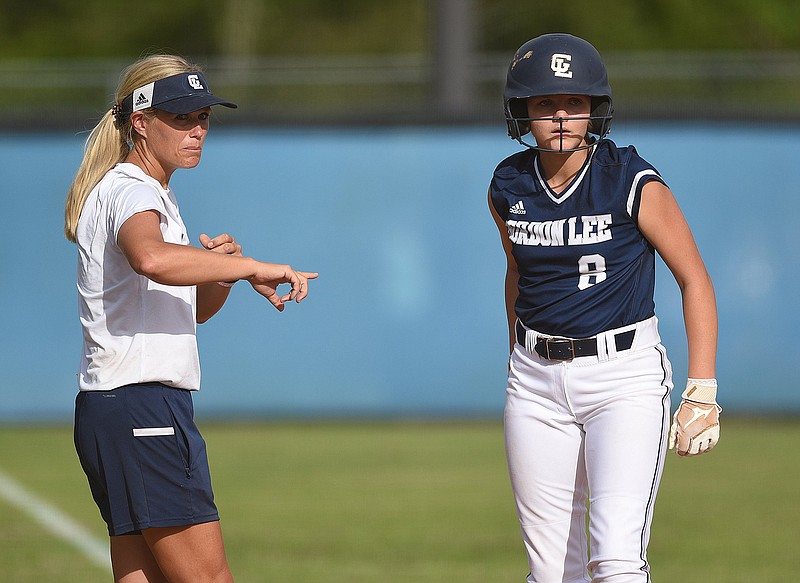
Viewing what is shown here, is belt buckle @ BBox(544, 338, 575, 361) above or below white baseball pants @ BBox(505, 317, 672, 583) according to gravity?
above

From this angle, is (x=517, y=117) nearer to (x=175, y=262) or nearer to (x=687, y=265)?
(x=687, y=265)

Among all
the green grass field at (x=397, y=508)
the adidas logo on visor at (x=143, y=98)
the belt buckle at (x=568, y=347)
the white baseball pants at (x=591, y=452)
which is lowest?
the green grass field at (x=397, y=508)

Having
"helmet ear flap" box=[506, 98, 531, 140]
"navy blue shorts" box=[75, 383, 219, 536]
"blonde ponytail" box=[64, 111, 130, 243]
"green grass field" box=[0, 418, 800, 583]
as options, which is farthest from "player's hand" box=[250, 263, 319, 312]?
"green grass field" box=[0, 418, 800, 583]

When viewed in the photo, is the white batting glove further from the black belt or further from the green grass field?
the green grass field

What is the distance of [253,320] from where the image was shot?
15.0 meters

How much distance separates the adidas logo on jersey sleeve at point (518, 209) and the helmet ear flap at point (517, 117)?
0.28m

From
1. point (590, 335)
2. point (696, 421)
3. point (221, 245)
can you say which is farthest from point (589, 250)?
point (221, 245)

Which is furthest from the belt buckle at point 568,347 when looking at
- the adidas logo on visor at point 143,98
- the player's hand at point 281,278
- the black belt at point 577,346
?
the adidas logo on visor at point 143,98

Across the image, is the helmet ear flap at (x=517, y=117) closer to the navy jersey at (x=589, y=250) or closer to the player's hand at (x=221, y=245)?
the navy jersey at (x=589, y=250)

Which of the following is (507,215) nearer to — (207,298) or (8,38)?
(207,298)

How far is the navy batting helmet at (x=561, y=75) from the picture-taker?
4.76m

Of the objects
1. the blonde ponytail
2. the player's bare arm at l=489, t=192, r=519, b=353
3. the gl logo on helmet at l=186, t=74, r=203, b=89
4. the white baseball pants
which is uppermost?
the gl logo on helmet at l=186, t=74, r=203, b=89

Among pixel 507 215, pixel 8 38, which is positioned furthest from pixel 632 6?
pixel 507 215

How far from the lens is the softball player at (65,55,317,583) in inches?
173
